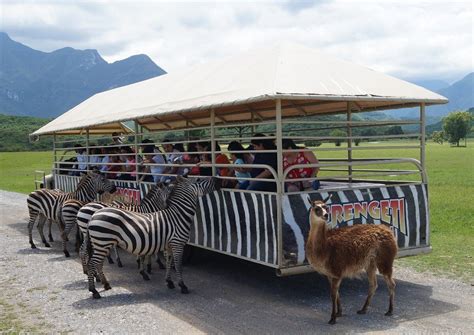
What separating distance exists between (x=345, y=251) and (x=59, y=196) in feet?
26.3

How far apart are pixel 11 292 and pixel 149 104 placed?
4.14 m

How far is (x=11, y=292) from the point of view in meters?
8.45

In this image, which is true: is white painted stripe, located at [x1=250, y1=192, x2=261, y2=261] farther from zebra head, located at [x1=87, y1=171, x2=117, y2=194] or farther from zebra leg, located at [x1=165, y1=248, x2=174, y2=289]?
zebra head, located at [x1=87, y1=171, x2=117, y2=194]

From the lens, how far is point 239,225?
7.98 meters

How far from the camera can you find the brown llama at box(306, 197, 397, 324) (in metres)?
6.56

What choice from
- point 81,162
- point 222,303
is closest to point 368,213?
point 222,303

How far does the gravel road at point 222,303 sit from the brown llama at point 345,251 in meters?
0.46

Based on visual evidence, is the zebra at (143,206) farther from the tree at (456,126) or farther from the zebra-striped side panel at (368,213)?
the tree at (456,126)

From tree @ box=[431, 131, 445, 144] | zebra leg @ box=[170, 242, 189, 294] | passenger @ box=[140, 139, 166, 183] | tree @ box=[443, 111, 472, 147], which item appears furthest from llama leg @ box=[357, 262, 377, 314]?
tree @ box=[431, 131, 445, 144]

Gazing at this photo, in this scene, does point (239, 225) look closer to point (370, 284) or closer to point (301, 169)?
point (301, 169)

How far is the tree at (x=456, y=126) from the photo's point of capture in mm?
120312

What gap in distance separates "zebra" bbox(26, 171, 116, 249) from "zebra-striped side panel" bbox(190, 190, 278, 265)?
365 cm

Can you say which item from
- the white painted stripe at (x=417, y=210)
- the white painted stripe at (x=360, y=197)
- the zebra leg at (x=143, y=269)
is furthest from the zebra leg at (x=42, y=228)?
the white painted stripe at (x=417, y=210)

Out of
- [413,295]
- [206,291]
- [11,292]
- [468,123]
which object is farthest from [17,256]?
[468,123]
